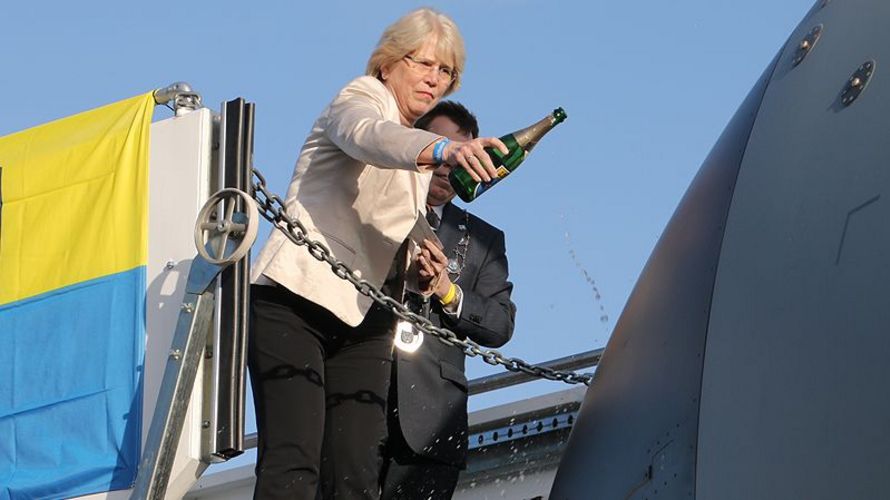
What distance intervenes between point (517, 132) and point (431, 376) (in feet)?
3.06

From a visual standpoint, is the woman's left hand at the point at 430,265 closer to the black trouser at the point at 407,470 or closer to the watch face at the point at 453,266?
the black trouser at the point at 407,470

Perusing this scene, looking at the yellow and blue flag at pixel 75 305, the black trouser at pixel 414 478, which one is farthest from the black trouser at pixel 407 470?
the yellow and blue flag at pixel 75 305

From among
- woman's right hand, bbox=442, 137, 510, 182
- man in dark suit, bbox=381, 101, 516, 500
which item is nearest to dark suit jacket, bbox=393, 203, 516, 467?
man in dark suit, bbox=381, 101, 516, 500

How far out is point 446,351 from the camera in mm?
4957

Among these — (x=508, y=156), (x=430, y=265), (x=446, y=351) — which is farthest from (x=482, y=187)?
(x=446, y=351)

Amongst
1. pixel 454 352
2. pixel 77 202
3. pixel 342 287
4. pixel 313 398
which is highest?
pixel 77 202

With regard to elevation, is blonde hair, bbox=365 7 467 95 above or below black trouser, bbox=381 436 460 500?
above

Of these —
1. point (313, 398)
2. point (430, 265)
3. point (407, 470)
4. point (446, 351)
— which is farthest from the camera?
point (446, 351)

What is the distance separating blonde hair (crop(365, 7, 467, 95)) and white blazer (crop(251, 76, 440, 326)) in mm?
137

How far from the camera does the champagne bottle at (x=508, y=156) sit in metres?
3.93

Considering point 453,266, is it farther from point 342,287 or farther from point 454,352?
point 342,287

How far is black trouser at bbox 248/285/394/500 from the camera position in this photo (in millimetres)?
3938

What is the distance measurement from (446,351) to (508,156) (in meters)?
1.03

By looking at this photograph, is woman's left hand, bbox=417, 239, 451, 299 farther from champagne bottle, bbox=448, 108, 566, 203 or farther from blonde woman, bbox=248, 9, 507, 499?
champagne bottle, bbox=448, 108, 566, 203
